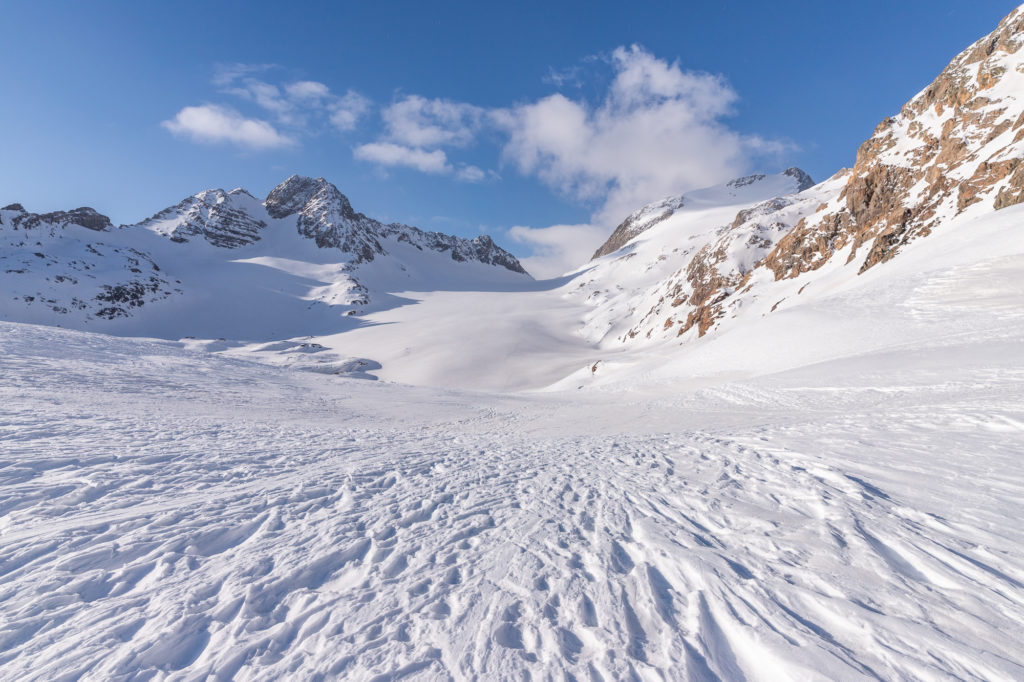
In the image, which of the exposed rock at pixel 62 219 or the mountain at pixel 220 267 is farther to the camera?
the exposed rock at pixel 62 219

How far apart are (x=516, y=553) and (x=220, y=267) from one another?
126041 millimetres

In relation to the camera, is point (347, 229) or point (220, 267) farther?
point (347, 229)

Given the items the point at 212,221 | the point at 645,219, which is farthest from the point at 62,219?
the point at 645,219

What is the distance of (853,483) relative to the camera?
507 cm

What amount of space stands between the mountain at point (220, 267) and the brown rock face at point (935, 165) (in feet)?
249

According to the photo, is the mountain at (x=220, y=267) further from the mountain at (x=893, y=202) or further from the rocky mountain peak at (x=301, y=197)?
the mountain at (x=893, y=202)

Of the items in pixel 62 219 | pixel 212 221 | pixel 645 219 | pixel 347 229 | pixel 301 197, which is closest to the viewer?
pixel 62 219

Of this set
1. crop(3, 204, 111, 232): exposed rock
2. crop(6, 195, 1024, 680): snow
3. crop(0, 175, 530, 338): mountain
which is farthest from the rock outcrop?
crop(6, 195, 1024, 680): snow

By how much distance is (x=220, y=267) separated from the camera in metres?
103

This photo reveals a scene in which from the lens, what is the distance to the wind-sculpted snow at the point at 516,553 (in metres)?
2.41

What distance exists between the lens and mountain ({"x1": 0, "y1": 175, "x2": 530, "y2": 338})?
240ft

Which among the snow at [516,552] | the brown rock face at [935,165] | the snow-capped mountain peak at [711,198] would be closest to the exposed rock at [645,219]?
the snow-capped mountain peak at [711,198]

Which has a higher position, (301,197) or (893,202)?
(301,197)

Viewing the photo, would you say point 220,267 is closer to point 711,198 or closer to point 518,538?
point 518,538
